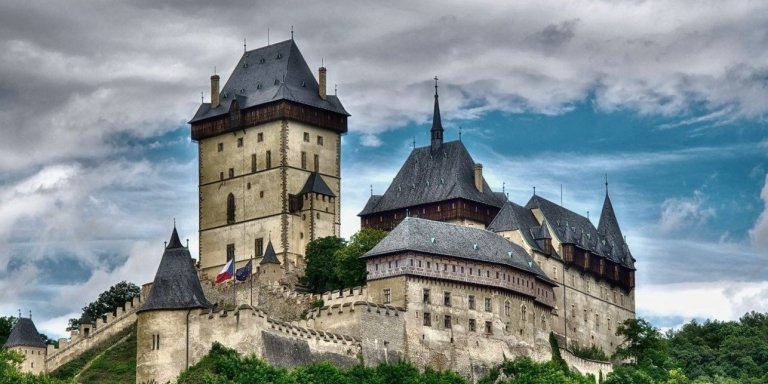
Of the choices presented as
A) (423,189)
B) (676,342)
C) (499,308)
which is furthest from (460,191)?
(676,342)

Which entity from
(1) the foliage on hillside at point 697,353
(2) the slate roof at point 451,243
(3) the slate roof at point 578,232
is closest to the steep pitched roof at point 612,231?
(3) the slate roof at point 578,232

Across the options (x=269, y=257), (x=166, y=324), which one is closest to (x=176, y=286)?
(x=166, y=324)

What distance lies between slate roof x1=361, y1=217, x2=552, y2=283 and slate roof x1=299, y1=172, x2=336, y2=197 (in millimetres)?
9233

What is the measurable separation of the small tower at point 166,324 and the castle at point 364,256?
0.08 metres

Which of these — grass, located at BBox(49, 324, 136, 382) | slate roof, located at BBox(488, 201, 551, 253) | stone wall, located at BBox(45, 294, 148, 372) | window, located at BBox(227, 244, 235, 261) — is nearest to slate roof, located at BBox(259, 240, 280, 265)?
window, located at BBox(227, 244, 235, 261)

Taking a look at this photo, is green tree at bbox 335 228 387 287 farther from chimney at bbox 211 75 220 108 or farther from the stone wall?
chimney at bbox 211 75 220 108

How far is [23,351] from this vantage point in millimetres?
109812

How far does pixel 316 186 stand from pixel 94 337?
1506 centimetres

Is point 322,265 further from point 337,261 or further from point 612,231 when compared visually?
point 612,231

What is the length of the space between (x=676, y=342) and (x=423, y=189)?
27.8m

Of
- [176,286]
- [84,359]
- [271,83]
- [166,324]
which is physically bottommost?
[84,359]

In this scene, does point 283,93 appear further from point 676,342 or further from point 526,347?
point 676,342

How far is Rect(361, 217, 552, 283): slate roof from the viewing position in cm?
10606

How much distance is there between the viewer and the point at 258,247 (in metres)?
117
